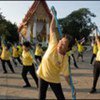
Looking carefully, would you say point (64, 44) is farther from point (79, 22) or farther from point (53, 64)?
point (79, 22)

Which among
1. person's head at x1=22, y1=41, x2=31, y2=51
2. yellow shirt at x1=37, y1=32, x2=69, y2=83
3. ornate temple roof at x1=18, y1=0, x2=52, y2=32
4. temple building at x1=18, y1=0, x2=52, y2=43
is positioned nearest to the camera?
yellow shirt at x1=37, y1=32, x2=69, y2=83

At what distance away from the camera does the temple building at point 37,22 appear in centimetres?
5388

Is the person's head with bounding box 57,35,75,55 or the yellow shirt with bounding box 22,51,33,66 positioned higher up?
the person's head with bounding box 57,35,75,55

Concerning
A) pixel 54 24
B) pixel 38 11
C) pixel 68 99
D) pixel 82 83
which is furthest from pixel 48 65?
pixel 38 11

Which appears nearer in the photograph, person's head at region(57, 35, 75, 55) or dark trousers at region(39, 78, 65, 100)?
person's head at region(57, 35, 75, 55)

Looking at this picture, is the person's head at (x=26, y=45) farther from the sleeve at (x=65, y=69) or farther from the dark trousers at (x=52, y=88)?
the sleeve at (x=65, y=69)

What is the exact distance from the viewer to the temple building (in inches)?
2121

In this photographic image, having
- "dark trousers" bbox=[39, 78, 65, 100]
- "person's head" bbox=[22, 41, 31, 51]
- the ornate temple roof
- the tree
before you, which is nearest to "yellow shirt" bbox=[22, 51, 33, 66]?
"person's head" bbox=[22, 41, 31, 51]

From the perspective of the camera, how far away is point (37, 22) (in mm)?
55938

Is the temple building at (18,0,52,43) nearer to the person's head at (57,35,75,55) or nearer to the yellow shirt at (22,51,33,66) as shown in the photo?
the yellow shirt at (22,51,33,66)

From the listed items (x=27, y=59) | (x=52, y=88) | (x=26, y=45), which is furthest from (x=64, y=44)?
(x=27, y=59)

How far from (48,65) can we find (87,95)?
4.20m

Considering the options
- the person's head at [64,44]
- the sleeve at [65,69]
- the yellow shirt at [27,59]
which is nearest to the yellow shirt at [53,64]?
the sleeve at [65,69]

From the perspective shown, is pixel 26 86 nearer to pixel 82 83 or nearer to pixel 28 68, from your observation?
pixel 28 68
